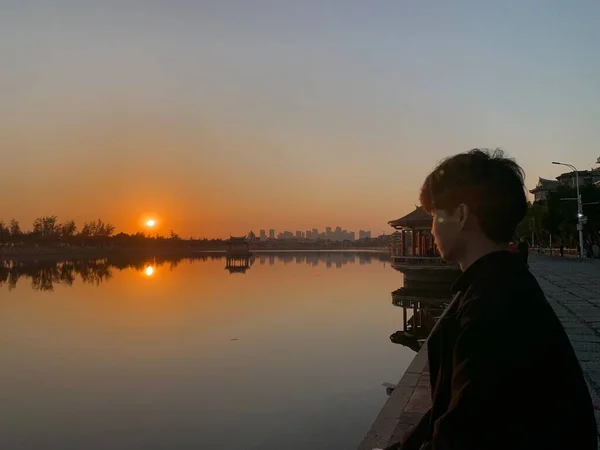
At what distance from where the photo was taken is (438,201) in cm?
145

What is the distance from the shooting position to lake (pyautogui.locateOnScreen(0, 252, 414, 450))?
7.02 metres

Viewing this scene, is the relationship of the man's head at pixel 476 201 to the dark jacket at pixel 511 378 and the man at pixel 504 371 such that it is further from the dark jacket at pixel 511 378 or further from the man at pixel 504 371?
the dark jacket at pixel 511 378

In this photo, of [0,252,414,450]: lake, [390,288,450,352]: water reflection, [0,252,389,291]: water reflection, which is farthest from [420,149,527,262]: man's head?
[0,252,389,291]: water reflection

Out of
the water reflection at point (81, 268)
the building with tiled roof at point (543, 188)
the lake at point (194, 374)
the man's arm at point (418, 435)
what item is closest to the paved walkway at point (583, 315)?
the man's arm at point (418, 435)

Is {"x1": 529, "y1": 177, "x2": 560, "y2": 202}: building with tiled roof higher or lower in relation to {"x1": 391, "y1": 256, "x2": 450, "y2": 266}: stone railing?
higher

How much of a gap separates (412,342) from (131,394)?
25.5 ft

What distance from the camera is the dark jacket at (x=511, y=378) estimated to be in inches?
43.6

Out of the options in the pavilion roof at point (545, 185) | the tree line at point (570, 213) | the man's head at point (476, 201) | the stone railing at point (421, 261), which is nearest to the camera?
the man's head at point (476, 201)

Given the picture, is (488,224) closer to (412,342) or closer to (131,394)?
(131,394)

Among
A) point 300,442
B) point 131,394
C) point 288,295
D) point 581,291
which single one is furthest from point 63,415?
point 288,295

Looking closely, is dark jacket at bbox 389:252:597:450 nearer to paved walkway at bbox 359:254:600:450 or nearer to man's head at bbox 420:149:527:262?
man's head at bbox 420:149:527:262

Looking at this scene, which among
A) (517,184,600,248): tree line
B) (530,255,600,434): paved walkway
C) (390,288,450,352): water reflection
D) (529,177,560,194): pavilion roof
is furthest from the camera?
(529,177,560,194): pavilion roof

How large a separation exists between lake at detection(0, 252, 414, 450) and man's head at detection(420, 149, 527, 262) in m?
5.71

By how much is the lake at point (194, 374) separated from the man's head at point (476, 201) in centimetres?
571
